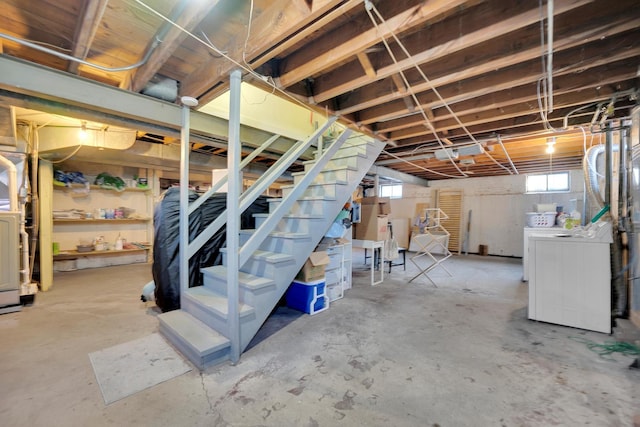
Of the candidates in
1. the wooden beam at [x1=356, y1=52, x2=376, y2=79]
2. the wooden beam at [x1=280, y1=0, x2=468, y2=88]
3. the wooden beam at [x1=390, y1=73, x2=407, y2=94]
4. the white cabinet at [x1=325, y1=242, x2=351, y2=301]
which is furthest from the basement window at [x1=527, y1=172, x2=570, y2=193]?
the wooden beam at [x1=280, y1=0, x2=468, y2=88]

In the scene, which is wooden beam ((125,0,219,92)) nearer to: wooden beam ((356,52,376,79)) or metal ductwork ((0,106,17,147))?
wooden beam ((356,52,376,79))

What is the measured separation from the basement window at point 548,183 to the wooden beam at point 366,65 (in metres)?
7.32

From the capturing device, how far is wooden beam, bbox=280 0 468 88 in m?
1.50

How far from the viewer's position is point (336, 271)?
3.54 m

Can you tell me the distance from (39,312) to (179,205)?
199 centimetres

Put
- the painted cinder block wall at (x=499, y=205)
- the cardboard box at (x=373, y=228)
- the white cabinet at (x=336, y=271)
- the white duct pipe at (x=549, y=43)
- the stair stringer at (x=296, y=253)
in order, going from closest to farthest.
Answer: the white duct pipe at (x=549, y=43) → the stair stringer at (x=296, y=253) → the white cabinet at (x=336, y=271) → the cardboard box at (x=373, y=228) → the painted cinder block wall at (x=499, y=205)

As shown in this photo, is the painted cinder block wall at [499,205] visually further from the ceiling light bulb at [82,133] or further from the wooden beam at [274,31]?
the ceiling light bulb at [82,133]

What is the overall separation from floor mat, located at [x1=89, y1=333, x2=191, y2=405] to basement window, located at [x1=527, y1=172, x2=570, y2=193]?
8796 mm

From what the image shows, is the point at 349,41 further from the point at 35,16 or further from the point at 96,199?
the point at 96,199

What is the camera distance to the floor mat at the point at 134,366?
5.52 feet

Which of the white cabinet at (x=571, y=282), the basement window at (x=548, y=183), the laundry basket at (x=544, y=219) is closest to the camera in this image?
the white cabinet at (x=571, y=282)

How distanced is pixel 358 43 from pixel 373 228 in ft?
9.39

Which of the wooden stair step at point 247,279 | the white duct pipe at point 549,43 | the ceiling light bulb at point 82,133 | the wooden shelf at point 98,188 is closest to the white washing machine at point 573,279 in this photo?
the white duct pipe at point 549,43

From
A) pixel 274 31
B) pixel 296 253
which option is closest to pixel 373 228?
pixel 296 253
